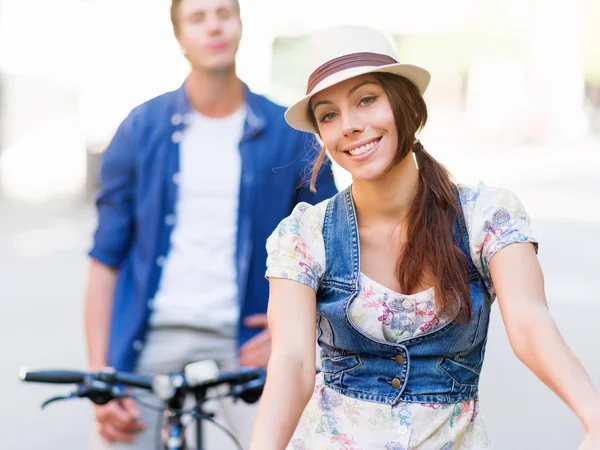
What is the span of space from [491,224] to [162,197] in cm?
142

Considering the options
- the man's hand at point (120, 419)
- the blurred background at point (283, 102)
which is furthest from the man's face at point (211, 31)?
the man's hand at point (120, 419)

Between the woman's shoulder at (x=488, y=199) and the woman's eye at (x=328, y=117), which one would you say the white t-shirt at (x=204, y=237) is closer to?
the woman's eye at (x=328, y=117)

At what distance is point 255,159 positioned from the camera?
3537mm

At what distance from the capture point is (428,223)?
2.50 m

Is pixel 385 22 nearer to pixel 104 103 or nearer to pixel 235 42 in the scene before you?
pixel 104 103

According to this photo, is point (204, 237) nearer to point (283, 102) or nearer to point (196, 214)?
point (196, 214)

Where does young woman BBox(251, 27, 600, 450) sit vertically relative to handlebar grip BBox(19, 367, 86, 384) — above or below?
above

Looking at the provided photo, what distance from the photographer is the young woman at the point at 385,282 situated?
235 centimetres

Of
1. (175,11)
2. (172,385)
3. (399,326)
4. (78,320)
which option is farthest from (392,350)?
(78,320)

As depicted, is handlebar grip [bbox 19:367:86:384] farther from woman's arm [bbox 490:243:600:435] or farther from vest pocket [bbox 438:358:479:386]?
woman's arm [bbox 490:243:600:435]

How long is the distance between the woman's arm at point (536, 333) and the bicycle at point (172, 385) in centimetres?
109

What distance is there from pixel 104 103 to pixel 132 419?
19.1 meters

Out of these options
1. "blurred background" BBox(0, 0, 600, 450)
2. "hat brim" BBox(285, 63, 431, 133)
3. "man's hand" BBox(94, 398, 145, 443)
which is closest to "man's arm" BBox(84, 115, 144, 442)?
"man's hand" BBox(94, 398, 145, 443)

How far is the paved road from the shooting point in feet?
24.2
